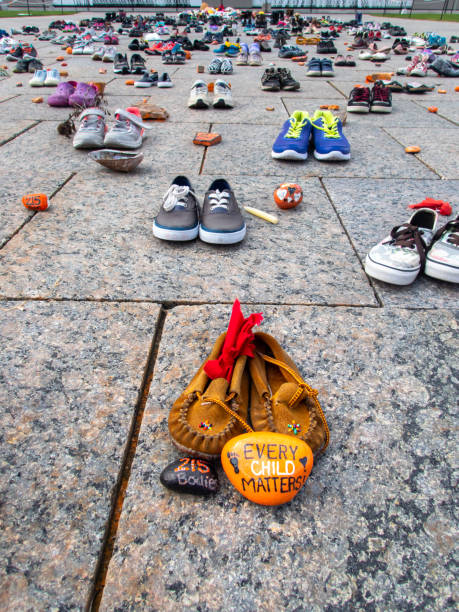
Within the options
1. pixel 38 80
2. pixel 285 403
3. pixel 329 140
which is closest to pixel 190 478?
pixel 285 403

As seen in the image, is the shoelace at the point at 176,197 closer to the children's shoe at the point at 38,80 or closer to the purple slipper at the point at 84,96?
the purple slipper at the point at 84,96

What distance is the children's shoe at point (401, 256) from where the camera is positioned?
207cm

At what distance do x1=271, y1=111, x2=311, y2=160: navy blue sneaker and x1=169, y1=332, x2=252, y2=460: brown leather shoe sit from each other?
2.65m

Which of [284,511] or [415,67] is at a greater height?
[415,67]

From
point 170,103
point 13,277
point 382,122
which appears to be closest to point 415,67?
point 382,122

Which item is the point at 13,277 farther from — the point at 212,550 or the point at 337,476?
the point at 337,476

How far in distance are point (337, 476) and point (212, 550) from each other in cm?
46

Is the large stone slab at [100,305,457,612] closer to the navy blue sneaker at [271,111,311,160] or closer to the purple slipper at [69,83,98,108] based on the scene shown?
the navy blue sneaker at [271,111,311,160]

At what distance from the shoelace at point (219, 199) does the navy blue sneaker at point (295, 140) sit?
53.5 inches

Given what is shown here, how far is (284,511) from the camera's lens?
121 cm

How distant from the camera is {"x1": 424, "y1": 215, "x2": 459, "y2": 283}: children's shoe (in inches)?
81.1

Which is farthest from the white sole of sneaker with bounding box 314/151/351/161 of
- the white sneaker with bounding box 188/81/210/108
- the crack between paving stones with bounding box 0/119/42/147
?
the crack between paving stones with bounding box 0/119/42/147

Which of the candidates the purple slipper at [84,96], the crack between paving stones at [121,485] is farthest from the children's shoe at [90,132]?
the crack between paving stones at [121,485]

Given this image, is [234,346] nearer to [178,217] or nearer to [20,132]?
[178,217]
